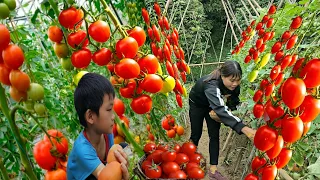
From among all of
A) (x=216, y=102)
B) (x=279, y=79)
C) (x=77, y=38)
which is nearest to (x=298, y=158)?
(x=279, y=79)

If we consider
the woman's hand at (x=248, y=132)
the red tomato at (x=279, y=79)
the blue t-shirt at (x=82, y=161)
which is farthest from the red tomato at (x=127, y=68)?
the woman's hand at (x=248, y=132)

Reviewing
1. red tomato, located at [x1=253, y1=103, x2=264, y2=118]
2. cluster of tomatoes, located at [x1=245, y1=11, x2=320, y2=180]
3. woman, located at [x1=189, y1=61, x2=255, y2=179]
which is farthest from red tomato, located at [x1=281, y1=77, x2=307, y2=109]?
woman, located at [x1=189, y1=61, x2=255, y2=179]

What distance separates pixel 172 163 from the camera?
90 centimetres

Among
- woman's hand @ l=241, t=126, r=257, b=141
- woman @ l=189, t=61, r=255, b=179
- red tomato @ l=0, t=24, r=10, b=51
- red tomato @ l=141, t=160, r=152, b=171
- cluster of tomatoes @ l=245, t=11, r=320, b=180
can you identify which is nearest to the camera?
red tomato @ l=0, t=24, r=10, b=51

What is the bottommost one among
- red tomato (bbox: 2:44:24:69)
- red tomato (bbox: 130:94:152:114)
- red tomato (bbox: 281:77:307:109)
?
red tomato (bbox: 130:94:152:114)

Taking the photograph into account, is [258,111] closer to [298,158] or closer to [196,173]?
[298,158]

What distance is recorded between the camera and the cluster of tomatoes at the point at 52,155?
2.47ft

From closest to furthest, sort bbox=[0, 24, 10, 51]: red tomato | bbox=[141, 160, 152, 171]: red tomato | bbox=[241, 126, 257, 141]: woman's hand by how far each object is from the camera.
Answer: bbox=[0, 24, 10, 51]: red tomato < bbox=[141, 160, 152, 171]: red tomato < bbox=[241, 126, 257, 141]: woman's hand

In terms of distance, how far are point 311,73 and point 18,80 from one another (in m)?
0.65

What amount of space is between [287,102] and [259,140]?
0.14 metres

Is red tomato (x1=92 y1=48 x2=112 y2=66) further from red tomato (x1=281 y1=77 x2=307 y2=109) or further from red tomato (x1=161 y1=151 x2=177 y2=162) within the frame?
red tomato (x1=281 y1=77 x2=307 y2=109)

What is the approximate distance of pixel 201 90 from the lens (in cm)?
221

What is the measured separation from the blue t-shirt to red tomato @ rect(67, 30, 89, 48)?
35 cm

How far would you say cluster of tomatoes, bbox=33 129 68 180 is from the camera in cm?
75
